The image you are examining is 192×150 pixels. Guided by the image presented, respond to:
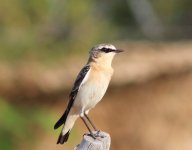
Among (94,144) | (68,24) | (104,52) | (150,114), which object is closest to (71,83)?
(150,114)

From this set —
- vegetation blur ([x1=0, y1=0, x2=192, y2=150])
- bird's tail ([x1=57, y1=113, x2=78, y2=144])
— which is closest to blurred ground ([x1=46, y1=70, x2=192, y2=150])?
vegetation blur ([x1=0, y1=0, x2=192, y2=150])

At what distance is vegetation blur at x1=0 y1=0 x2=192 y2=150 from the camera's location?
11789mm

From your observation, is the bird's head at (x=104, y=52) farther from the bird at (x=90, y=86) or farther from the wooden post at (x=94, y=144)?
the wooden post at (x=94, y=144)

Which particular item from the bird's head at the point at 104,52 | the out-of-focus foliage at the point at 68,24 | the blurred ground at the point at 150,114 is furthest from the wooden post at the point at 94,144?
the out-of-focus foliage at the point at 68,24

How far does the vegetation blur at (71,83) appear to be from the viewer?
11789 mm

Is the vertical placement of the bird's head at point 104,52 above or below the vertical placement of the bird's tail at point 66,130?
above

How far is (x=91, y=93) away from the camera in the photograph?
6.54 m

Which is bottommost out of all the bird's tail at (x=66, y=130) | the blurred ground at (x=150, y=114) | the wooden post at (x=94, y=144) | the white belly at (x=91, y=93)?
the blurred ground at (x=150, y=114)

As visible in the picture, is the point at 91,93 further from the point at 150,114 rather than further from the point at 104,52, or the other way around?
the point at 150,114

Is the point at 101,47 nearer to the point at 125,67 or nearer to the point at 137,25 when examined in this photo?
the point at 125,67

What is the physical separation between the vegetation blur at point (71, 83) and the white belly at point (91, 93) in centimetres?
423

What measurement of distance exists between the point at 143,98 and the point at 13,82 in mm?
1994

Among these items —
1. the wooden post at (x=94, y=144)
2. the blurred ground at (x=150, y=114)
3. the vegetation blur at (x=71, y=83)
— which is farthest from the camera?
the blurred ground at (x=150, y=114)

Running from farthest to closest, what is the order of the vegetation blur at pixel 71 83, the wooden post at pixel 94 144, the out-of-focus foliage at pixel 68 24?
1. the out-of-focus foliage at pixel 68 24
2. the vegetation blur at pixel 71 83
3. the wooden post at pixel 94 144
